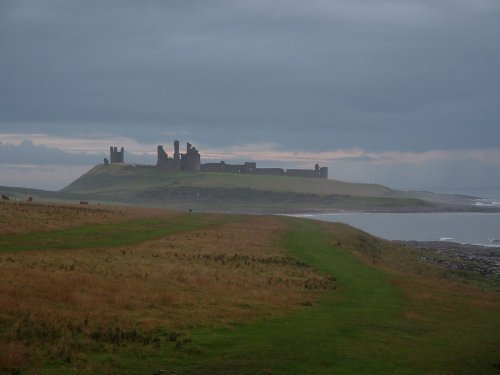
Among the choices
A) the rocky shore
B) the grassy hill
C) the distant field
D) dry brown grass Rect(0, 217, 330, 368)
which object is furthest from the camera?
the grassy hill

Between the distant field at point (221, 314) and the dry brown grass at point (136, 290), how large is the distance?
0.05m

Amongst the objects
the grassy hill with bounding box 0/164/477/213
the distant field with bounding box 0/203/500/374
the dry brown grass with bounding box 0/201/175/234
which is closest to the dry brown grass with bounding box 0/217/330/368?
the distant field with bounding box 0/203/500/374

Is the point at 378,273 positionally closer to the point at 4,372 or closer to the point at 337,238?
the point at 337,238

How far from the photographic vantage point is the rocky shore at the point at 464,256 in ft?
171

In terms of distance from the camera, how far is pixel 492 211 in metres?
166

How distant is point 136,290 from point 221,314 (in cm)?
350

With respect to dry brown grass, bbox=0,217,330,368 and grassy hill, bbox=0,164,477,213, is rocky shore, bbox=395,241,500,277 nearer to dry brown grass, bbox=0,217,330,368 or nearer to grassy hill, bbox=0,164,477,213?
dry brown grass, bbox=0,217,330,368

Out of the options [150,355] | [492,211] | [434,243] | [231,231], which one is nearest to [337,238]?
[231,231]

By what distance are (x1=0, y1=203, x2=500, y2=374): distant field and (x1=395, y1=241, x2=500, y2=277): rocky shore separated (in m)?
16.9

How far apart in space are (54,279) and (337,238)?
37.4 metres

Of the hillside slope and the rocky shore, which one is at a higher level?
the hillside slope

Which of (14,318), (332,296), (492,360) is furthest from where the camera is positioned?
(332,296)

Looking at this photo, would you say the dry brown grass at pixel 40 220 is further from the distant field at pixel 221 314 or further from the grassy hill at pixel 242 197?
the grassy hill at pixel 242 197

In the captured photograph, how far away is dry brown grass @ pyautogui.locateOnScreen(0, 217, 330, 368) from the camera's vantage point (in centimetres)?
1611
